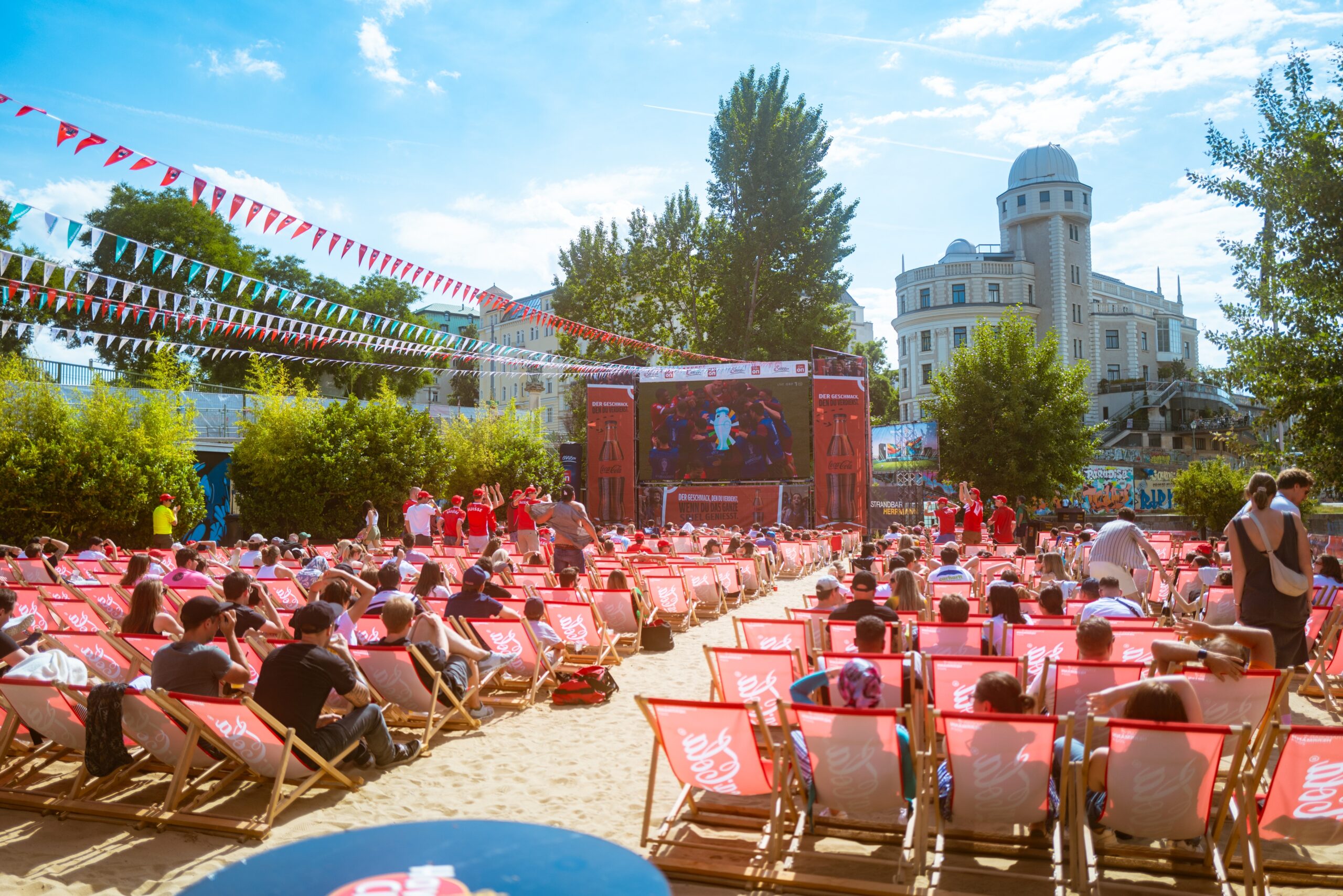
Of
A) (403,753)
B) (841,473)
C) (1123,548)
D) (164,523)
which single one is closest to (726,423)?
(841,473)

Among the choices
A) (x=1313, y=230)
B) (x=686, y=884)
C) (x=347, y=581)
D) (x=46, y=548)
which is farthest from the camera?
(x=1313, y=230)

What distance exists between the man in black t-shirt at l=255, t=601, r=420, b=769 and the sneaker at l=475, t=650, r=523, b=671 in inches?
54.2

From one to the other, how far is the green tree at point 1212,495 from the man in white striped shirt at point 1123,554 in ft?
63.2

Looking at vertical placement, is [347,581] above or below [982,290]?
below

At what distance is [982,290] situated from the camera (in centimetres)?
5234

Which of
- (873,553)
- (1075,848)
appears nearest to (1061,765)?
(1075,848)

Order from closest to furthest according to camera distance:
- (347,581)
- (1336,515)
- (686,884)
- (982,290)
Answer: (686,884), (347,581), (1336,515), (982,290)

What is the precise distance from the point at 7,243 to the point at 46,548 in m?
19.8

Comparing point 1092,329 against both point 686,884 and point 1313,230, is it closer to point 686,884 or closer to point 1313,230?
point 1313,230

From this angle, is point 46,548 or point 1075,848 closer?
point 1075,848

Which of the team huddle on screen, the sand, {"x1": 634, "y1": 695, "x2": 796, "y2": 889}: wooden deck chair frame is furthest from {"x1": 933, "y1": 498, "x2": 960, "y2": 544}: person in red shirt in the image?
{"x1": 634, "y1": 695, "x2": 796, "y2": 889}: wooden deck chair frame

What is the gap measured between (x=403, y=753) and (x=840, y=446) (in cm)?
2130

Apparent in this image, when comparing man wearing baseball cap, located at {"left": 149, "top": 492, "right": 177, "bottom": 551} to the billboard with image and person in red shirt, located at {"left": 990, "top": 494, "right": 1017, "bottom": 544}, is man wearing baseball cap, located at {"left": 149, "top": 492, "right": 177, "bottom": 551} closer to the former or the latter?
the billboard with image

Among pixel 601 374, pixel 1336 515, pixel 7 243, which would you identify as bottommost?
pixel 1336 515
